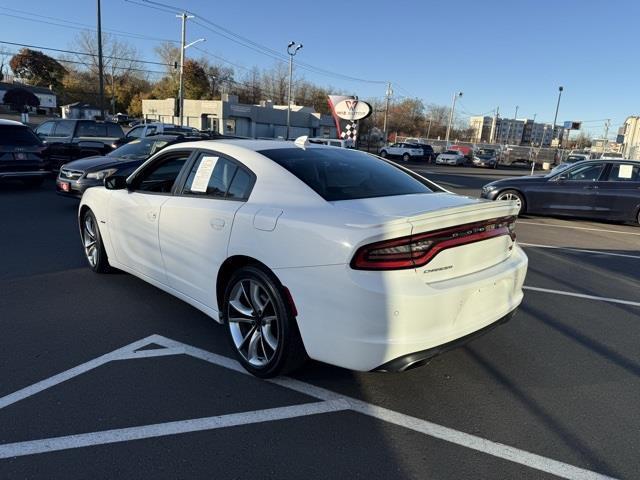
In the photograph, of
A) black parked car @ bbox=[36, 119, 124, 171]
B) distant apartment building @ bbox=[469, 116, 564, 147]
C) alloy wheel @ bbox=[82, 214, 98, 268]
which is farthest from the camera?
distant apartment building @ bbox=[469, 116, 564, 147]

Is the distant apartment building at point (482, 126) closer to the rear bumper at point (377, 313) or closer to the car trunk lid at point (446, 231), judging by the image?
the car trunk lid at point (446, 231)

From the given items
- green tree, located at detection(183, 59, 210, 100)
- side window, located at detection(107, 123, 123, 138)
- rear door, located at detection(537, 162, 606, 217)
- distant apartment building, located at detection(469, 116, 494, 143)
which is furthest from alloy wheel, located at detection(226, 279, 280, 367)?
distant apartment building, located at detection(469, 116, 494, 143)

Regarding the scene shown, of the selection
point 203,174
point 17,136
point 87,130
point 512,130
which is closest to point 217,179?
point 203,174

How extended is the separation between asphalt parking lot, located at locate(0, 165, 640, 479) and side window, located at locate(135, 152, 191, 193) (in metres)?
1.11

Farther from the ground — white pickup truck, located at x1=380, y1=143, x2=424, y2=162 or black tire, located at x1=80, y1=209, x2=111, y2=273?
white pickup truck, located at x1=380, y1=143, x2=424, y2=162

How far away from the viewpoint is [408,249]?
2.70 metres

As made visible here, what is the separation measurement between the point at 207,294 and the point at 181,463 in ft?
4.60

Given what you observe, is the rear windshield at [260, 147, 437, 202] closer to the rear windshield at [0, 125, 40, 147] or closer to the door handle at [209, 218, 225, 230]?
the door handle at [209, 218, 225, 230]

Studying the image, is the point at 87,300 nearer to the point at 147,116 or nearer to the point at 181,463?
the point at 181,463

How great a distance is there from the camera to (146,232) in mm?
4285

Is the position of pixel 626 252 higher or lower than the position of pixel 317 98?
lower

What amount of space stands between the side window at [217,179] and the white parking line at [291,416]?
128cm

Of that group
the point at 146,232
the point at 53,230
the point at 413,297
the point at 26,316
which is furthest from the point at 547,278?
the point at 53,230

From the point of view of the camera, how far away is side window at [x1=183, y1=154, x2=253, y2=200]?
3510 mm
